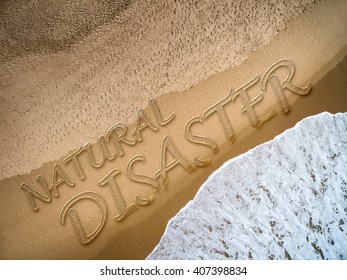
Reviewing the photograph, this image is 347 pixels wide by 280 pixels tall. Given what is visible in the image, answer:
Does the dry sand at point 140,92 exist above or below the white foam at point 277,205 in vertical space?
above

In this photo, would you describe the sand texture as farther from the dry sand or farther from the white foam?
the white foam

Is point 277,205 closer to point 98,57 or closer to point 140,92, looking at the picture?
point 140,92

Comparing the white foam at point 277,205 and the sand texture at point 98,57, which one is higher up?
the sand texture at point 98,57

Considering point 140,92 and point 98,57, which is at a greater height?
point 98,57

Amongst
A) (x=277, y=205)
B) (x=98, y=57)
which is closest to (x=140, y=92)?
(x=98, y=57)

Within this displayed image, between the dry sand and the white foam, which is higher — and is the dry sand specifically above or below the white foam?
above

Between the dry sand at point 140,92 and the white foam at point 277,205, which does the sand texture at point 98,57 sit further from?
the white foam at point 277,205

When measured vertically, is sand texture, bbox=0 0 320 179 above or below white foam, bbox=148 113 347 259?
above

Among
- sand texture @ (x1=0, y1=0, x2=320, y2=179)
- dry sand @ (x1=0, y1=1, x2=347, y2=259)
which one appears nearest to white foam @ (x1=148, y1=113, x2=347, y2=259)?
dry sand @ (x1=0, y1=1, x2=347, y2=259)

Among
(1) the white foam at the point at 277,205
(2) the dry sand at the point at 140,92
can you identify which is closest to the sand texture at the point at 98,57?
(2) the dry sand at the point at 140,92
